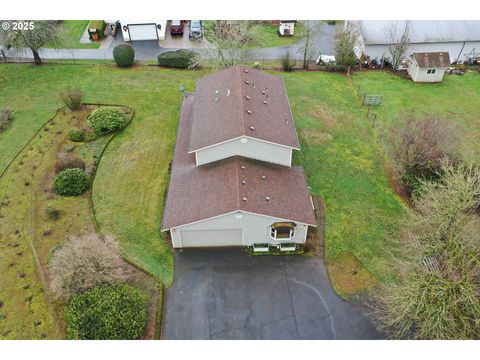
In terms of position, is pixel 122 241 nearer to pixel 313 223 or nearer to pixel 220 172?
pixel 220 172

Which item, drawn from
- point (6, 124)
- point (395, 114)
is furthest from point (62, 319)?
point (395, 114)

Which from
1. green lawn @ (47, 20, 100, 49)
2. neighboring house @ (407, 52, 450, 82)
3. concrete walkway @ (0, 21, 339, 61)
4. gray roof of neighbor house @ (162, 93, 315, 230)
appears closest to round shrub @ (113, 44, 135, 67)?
concrete walkway @ (0, 21, 339, 61)

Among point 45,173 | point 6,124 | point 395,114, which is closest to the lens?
point 45,173

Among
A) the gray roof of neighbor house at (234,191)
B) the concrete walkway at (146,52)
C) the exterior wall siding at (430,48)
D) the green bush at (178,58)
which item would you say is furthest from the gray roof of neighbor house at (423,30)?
the gray roof of neighbor house at (234,191)

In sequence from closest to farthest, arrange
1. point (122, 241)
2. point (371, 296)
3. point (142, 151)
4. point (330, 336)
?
point (330, 336) < point (371, 296) < point (122, 241) < point (142, 151)

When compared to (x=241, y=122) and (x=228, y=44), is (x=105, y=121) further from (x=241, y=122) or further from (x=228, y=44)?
(x=228, y=44)

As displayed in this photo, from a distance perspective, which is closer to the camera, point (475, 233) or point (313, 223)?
point (475, 233)

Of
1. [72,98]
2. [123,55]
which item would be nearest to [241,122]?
[72,98]
